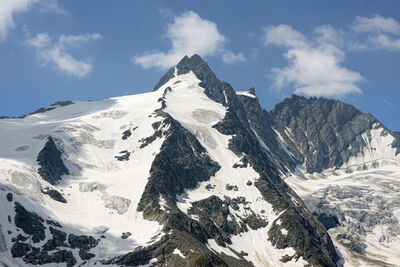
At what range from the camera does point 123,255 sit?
653 feet

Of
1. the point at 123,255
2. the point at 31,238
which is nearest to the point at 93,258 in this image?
the point at 123,255

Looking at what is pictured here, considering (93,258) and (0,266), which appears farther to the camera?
(93,258)

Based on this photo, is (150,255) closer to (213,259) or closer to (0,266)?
(213,259)

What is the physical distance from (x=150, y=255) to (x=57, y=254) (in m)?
37.9

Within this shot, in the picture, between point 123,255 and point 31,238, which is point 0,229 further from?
point 123,255

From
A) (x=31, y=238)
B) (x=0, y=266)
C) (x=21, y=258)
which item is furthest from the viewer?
(x=31, y=238)

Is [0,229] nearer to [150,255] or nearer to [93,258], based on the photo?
[93,258]

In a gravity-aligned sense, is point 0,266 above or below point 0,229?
below

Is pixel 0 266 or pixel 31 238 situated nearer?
pixel 0 266

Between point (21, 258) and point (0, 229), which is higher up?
point (0, 229)

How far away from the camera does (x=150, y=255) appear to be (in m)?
199

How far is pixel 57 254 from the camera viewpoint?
7648 inches

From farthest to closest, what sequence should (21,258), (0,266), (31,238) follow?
(31,238), (21,258), (0,266)

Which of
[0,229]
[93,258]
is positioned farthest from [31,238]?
[93,258]
